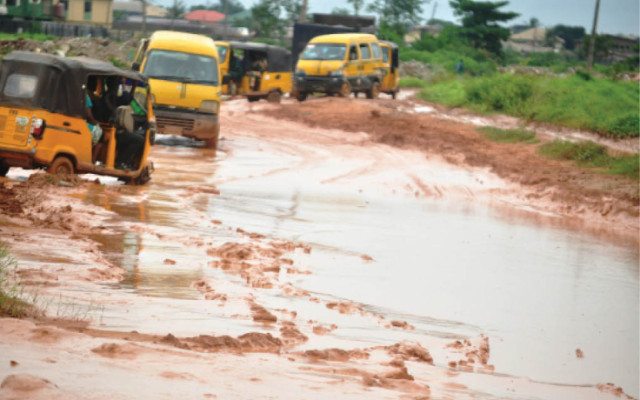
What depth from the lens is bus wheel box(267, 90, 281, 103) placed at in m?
34.4

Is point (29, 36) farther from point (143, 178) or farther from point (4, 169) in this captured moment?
point (4, 169)

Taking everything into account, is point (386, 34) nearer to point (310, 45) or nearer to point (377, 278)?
point (310, 45)

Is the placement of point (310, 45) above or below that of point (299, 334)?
above

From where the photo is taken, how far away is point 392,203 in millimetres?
17953

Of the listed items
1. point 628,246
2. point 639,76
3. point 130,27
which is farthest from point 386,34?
point 628,246

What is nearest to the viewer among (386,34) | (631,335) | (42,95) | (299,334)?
(299,334)

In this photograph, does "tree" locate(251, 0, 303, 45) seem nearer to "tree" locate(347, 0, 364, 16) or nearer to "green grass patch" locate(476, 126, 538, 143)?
"tree" locate(347, 0, 364, 16)

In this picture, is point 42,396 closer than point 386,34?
Yes

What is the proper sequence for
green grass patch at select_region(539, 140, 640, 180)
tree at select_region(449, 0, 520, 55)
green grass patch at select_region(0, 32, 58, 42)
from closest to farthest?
green grass patch at select_region(539, 140, 640, 180)
green grass patch at select_region(0, 32, 58, 42)
tree at select_region(449, 0, 520, 55)

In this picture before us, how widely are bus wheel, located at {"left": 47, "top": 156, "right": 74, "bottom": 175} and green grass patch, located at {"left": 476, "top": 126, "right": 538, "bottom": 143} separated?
15185mm

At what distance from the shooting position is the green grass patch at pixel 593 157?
21.5 meters

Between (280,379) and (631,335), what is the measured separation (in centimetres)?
483

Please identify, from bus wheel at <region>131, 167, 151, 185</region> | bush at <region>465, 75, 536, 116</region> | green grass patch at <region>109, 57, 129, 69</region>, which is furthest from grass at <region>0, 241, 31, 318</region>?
green grass patch at <region>109, 57, 129, 69</region>

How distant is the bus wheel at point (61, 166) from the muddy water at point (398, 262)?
74 cm
